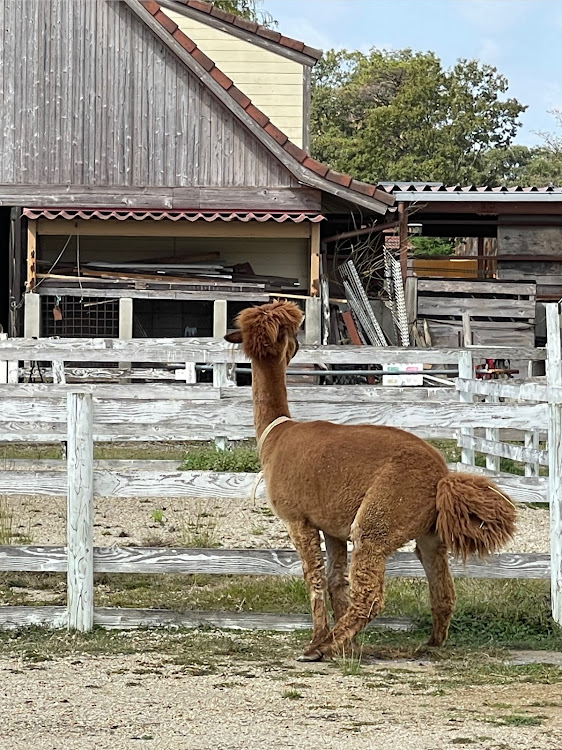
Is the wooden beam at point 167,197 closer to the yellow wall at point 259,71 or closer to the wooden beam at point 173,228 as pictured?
the wooden beam at point 173,228

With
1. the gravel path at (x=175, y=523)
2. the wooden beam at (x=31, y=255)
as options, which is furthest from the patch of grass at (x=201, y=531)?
the wooden beam at (x=31, y=255)

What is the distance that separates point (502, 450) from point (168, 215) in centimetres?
910

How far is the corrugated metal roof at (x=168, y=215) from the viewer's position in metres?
19.4

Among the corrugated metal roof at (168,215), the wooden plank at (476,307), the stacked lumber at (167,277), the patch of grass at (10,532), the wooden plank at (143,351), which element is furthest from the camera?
the wooden plank at (476,307)

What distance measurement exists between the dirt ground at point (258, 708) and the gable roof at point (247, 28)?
61.6 ft

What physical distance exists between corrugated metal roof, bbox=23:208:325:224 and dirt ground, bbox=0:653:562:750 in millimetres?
13946

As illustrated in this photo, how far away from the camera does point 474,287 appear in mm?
20938

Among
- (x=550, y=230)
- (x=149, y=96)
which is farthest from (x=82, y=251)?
(x=550, y=230)

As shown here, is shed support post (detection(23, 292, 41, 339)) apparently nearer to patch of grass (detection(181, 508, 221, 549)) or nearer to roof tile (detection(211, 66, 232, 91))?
roof tile (detection(211, 66, 232, 91))

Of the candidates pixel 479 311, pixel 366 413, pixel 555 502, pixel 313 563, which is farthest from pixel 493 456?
pixel 479 311

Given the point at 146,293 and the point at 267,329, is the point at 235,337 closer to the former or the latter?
the point at 267,329

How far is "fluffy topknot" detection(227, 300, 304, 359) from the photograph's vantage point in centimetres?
637

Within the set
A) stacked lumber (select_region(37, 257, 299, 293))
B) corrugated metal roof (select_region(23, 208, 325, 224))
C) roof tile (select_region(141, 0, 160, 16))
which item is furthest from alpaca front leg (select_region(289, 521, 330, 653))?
roof tile (select_region(141, 0, 160, 16))

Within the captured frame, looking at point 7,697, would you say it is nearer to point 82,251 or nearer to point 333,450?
point 333,450
